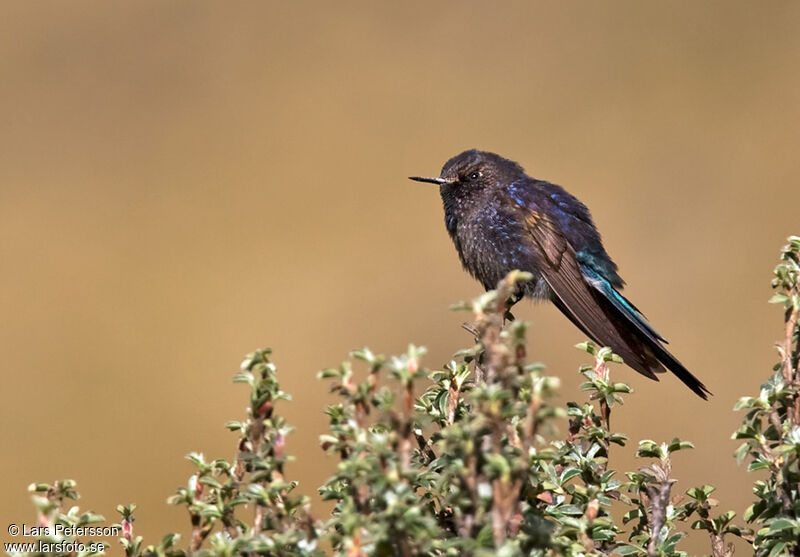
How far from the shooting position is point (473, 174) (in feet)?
16.6

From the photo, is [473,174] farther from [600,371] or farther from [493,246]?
[600,371]

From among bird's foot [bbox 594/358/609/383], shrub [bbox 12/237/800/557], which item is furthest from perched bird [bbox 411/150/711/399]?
shrub [bbox 12/237/800/557]

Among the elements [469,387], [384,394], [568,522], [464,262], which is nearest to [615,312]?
[464,262]

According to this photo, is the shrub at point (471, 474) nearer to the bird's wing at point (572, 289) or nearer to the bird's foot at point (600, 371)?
the bird's foot at point (600, 371)

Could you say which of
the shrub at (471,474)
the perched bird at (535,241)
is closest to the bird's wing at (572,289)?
the perched bird at (535,241)

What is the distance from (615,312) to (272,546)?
3.45m

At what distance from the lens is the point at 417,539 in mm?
1229

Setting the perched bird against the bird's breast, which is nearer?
the perched bird

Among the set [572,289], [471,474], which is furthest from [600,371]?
[572,289]

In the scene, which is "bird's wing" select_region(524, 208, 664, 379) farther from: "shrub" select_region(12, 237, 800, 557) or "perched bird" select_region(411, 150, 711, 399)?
"shrub" select_region(12, 237, 800, 557)

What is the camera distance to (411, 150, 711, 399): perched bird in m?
4.55

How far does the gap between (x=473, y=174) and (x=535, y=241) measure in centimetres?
57

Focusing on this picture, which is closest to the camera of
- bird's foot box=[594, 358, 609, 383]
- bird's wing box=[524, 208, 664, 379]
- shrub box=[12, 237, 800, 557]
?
shrub box=[12, 237, 800, 557]

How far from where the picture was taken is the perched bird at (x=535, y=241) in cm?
455
